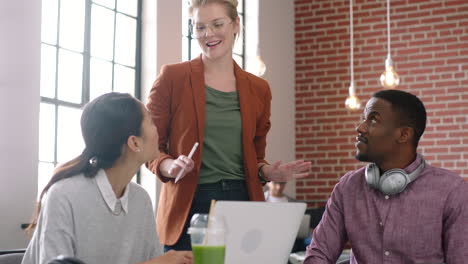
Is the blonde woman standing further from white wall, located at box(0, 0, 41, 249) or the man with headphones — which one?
white wall, located at box(0, 0, 41, 249)

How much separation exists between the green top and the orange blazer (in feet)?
0.08

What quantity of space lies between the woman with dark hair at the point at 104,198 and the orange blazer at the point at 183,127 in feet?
0.54

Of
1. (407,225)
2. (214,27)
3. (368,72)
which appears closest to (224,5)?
(214,27)

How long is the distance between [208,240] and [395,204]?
0.83 metres

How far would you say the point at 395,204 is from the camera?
2.12 m

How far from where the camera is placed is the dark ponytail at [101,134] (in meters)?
1.96

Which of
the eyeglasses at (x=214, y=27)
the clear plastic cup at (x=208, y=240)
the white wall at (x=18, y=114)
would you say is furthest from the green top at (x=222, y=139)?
the white wall at (x=18, y=114)

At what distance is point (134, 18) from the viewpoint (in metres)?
6.08

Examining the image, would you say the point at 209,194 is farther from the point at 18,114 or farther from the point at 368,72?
the point at 368,72

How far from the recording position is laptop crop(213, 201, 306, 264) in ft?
5.27

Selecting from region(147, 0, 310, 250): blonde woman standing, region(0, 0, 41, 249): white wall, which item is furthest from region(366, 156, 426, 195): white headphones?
region(0, 0, 41, 249): white wall

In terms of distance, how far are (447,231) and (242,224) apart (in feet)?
2.29

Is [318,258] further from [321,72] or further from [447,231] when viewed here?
[321,72]

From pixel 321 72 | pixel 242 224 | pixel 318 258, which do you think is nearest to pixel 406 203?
pixel 318 258
